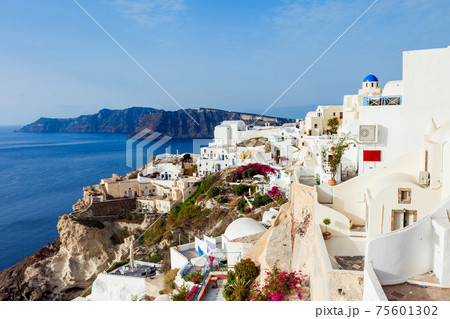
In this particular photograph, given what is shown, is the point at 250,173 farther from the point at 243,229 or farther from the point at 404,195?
the point at 404,195

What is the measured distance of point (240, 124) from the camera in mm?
44438

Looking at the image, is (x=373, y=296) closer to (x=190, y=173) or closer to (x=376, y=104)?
(x=376, y=104)

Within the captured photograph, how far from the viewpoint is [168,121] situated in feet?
390

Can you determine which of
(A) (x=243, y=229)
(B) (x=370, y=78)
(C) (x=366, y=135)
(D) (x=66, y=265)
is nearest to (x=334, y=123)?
(B) (x=370, y=78)

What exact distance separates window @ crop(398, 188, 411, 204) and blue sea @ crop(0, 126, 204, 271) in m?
33.2

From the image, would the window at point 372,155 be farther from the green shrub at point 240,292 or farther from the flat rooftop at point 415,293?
the flat rooftop at point 415,293

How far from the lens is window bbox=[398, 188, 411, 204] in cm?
633

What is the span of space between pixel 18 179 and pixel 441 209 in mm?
68233

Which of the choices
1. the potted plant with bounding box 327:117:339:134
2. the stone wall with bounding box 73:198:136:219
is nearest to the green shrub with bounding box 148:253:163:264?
the stone wall with bounding box 73:198:136:219

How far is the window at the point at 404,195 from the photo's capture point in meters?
6.33

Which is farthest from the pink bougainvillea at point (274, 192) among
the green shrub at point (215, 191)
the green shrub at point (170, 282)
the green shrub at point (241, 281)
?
the green shrub at point (241, 281)

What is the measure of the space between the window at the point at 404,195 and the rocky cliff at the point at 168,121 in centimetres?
7067

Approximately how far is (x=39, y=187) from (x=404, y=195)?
57.5m
